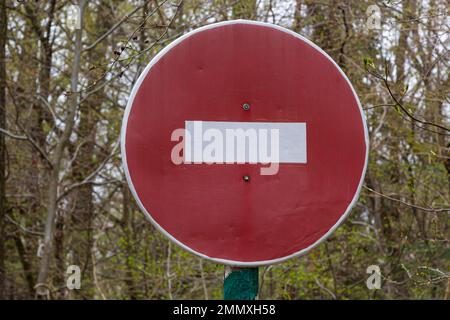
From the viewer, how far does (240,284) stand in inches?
97.7

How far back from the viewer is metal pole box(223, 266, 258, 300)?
8.14ft

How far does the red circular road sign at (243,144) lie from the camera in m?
2.48

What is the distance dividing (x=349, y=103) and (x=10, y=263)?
9231 mm

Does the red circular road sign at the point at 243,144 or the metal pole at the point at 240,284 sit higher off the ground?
the red circular road sign at the point at 243,144

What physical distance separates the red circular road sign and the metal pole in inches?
2.0

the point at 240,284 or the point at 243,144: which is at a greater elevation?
the point at 243,144

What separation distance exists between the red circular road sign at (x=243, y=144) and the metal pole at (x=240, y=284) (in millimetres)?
52

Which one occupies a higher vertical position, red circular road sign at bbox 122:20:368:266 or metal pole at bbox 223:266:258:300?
red circular road sign at bbox 122:20:368:266

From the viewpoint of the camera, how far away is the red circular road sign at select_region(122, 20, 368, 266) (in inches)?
97.7

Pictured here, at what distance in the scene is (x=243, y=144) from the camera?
2.51m

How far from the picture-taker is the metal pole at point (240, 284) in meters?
2.48

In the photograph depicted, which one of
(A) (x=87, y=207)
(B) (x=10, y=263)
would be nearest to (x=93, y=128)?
(A) (x=87, y=207)

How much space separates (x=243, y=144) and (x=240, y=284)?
44 cm
